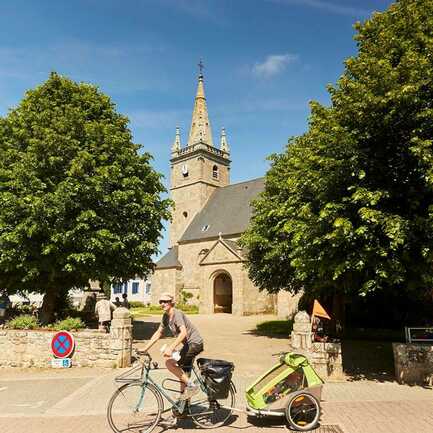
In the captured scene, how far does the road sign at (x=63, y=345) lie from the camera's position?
10.8m

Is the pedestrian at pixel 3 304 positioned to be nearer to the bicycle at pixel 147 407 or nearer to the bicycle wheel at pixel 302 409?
the bicycle at pixel 147 407

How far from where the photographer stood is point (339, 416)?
20.6 ft

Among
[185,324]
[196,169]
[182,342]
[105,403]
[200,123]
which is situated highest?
[200,123]

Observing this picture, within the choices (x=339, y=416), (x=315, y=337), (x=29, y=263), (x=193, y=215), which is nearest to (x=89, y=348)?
(x=29, y=263)

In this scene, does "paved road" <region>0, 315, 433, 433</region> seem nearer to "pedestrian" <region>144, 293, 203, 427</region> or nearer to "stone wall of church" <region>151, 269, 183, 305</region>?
"pedestrian" <region>144, 293, 203, 427</region>

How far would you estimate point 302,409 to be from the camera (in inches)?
227

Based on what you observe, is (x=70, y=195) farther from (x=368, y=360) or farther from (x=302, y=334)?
(x=368, y=360)

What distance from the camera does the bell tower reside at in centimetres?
4350

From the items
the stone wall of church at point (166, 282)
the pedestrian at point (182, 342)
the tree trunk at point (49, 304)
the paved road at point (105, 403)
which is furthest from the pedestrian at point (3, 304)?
the stone wall of church at point (166, 282)

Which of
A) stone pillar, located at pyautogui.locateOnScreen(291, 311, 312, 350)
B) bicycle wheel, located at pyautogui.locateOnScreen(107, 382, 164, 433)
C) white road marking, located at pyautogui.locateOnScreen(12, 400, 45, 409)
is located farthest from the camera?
stone pillar, located at pyautogui.locateOnScreen(291, 311, 312, 350)

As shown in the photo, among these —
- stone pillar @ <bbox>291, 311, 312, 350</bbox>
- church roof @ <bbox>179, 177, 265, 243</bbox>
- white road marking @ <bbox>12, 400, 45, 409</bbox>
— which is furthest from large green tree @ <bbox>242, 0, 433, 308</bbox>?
church roof @ <bbox>179, 177, 265, 243</bbox>

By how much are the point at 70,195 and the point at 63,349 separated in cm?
487

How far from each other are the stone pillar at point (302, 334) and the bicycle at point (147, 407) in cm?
368

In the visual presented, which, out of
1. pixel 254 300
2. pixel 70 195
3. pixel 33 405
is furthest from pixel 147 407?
pixel 254 300
